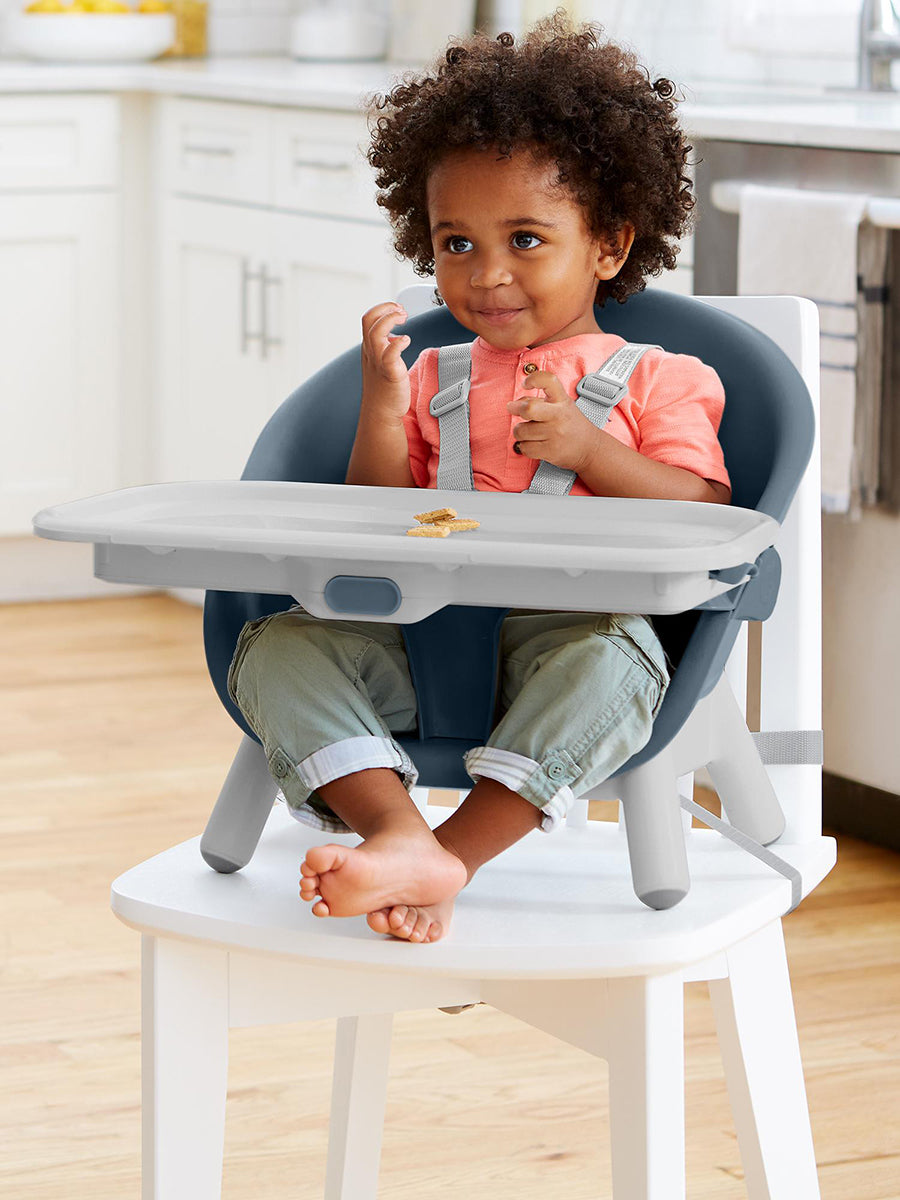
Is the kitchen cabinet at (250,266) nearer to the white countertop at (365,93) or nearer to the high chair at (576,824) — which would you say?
the white countertop at (365,93)

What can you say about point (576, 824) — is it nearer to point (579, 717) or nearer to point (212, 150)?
point (579, 717)

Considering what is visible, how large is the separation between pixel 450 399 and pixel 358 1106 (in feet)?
1.72

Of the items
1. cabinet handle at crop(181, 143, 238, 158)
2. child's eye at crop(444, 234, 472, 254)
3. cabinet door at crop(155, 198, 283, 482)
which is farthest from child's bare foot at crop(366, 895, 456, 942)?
cabinet handle at crop(181, 143, 238, 158)

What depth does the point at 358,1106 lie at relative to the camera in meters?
1.39

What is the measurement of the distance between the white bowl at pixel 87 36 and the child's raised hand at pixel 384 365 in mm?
2607

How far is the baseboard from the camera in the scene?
7.41 feet

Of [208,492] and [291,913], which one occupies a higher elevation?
[208,492]

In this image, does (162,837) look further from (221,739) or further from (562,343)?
(562,343)

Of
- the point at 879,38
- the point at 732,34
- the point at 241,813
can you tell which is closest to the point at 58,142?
the point at 732,34

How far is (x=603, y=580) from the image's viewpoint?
3.16ft

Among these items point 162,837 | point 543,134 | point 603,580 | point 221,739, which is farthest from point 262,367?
point 603,580

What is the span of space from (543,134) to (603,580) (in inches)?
14.3

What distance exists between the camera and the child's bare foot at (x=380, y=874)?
984mm

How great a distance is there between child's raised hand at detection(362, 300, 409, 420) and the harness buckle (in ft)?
0.20
